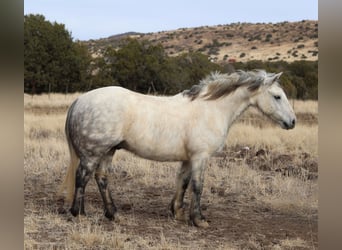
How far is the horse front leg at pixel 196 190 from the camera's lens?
15.6 ft

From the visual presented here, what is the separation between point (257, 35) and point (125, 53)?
1686 inches

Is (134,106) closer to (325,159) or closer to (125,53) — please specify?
(325,159)

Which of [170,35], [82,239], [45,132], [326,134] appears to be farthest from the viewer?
[170,35]

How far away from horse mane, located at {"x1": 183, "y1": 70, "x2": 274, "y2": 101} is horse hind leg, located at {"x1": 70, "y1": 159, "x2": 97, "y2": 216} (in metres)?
1.33

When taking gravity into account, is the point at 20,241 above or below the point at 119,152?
above

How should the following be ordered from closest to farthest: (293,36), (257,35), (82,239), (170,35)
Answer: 1. (82,239)
2. (293,36)
3. (257,35)
4. (170,35)

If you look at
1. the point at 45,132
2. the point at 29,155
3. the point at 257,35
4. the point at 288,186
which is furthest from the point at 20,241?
the point at 257,35

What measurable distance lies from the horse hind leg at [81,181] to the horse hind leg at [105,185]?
0.54ft

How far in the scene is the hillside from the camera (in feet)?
168

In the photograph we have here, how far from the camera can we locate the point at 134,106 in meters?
4.63

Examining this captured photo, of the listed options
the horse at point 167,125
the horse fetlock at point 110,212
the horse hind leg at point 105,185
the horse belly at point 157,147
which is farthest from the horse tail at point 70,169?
the horse belly at point 157,147

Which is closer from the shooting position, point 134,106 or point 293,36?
point 134,106

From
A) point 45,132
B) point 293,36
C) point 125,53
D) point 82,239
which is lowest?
point 82,239

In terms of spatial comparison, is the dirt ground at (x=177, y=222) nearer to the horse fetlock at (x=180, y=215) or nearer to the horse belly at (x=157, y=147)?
the horse fetlock at (x=180, y=215)
